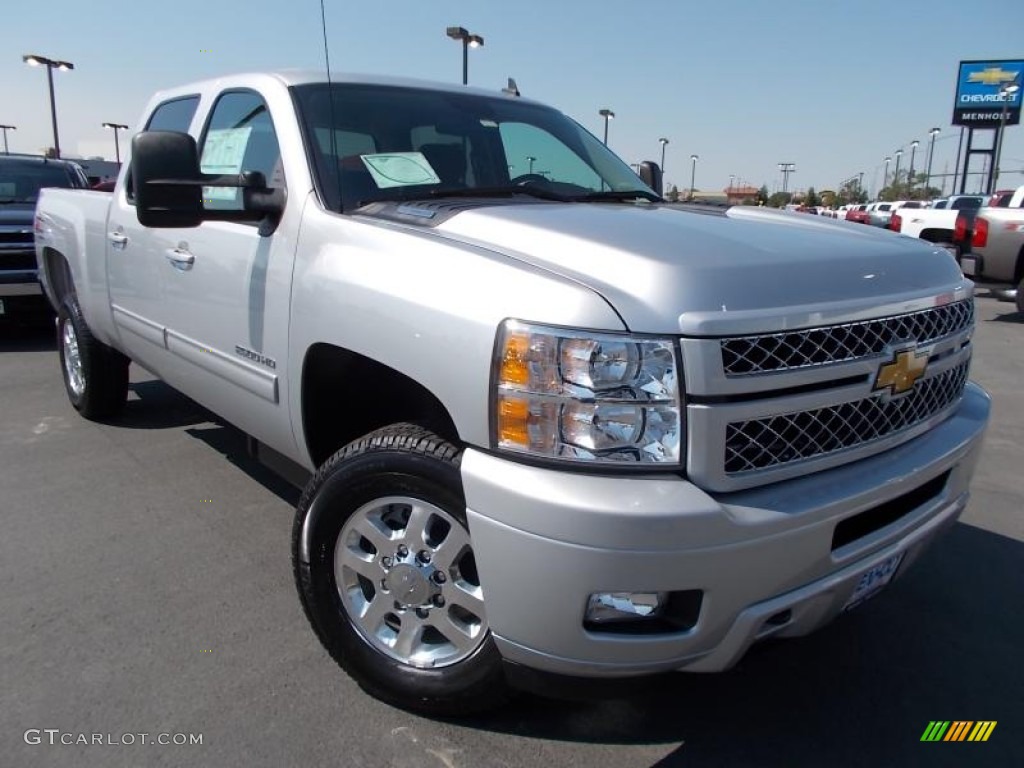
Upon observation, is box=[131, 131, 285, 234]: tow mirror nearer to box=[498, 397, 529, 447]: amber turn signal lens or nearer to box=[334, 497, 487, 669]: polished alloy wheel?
box=[334, 497, 487, 669]: polished alloy wheel

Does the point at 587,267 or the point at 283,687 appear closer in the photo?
the point at 587,267

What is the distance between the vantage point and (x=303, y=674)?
2598 mm

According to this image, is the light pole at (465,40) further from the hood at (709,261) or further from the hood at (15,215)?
the hood at (709,261)

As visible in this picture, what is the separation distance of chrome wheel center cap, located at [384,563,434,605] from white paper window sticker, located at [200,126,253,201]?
5.45ft

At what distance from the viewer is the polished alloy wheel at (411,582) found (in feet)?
7.18

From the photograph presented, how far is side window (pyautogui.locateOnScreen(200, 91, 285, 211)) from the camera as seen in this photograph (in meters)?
3.04

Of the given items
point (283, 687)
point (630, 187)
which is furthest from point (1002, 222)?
point (283, 687)

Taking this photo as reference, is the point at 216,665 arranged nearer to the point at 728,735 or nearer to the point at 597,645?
the point at 597,645

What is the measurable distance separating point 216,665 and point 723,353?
197cm

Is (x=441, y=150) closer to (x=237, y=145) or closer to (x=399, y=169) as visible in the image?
(x=399, y=169)

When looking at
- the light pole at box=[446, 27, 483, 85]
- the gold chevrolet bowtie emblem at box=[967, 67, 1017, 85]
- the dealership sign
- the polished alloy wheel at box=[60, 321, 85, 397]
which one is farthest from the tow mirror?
the gold chevrolet bowtie emblem at box=[967, 67, 1017, 85]

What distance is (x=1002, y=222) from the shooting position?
1085cm

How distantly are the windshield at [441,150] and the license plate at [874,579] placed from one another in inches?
70.0

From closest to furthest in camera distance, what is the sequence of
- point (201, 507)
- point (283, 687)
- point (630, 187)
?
1. point (283, 687)
2. point (630, 187)
3. point (201, 507)
